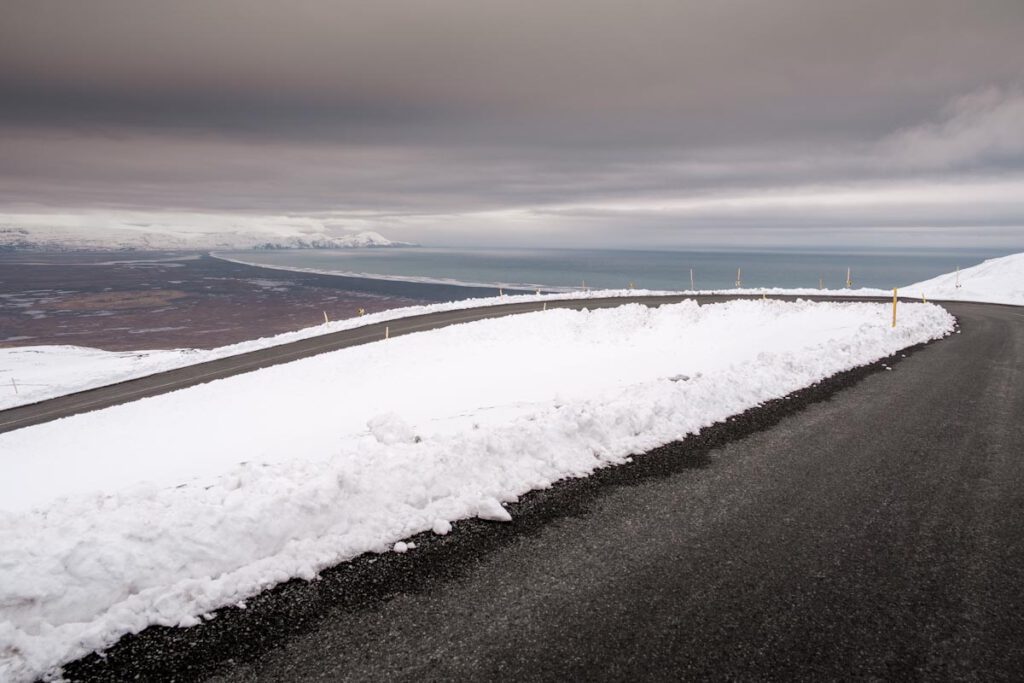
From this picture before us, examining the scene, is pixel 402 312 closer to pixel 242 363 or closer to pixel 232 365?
pixel 242 363

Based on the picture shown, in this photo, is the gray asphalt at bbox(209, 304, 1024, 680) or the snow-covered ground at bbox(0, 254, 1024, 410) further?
the snow-covered ground at bbox(0, 254, 1024, 410)

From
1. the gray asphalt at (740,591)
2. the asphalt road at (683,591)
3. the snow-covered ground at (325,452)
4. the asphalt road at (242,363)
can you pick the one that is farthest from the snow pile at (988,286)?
the asphalt road at (683,591)

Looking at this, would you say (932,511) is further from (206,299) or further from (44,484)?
(206,299)

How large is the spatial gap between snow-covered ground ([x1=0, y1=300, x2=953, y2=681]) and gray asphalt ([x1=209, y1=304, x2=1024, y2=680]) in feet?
3.17

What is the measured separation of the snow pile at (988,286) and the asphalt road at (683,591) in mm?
36478

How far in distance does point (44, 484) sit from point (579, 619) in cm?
1553

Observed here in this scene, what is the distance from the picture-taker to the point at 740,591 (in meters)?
3.91

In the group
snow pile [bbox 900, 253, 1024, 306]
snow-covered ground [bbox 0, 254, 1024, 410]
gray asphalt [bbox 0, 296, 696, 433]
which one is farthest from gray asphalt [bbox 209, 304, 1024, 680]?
snow pile [bbox 900, 253, 1024, 306]

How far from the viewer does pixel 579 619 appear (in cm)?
359

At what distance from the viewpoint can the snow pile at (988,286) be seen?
115 feet

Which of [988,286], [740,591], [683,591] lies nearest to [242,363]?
[683,591]

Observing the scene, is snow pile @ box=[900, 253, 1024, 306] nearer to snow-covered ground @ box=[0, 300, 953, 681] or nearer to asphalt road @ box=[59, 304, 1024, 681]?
snow-covered ground @ box=[0, 300, 953, 681]

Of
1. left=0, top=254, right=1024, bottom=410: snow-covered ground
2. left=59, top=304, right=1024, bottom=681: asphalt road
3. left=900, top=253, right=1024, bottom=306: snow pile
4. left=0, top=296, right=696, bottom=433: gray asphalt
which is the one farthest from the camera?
left=900, top=253, right=1024, bottom=306: snow pile

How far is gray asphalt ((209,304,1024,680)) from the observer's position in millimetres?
3188
